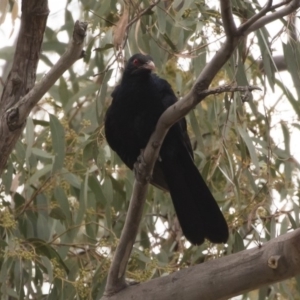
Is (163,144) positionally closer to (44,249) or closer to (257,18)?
(44,249)

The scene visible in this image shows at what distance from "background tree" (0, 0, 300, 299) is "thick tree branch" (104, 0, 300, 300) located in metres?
0.27

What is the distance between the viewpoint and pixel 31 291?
3695 millimetres

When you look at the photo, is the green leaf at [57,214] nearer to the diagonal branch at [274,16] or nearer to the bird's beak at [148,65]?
the bird's beak at [148,65]

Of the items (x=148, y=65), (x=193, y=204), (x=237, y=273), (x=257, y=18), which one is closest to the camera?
(x=257, y=18)

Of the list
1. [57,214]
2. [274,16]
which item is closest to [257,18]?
[274,16]

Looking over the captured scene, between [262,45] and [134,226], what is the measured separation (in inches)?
34.7

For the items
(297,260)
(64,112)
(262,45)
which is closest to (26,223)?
(64,112)

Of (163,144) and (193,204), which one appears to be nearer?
(193,204)

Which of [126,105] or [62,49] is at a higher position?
[62,49]

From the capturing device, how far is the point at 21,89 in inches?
115

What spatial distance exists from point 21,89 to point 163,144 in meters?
0.59

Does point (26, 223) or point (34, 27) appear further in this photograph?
point (26, 223)

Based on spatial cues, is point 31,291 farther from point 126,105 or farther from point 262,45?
point 262,45

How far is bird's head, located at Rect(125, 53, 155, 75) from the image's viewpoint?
10.9 ft
